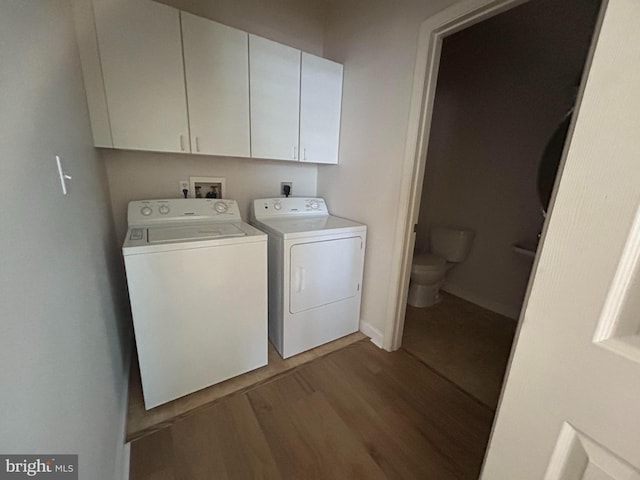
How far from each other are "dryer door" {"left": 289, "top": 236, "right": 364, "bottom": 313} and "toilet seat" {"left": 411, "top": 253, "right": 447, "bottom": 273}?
731 mm

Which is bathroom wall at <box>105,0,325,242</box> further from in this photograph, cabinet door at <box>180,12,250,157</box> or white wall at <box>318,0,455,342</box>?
cabinet door at <box>180,12,250,157</box>

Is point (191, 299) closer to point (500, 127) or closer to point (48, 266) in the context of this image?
point (48, 266)

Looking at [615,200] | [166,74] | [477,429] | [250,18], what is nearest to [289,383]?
[477,429]

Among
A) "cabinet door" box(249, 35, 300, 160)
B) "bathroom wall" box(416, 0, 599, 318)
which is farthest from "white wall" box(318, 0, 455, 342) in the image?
"bathroom wall" box(416, 0, 599, 318)

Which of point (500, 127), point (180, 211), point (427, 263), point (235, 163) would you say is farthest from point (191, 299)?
point (500, 127)

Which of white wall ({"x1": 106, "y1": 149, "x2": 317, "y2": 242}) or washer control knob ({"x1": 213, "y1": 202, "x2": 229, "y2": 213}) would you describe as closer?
white wall ({"x1": 106, "y1": 149, "x2": 317, "y2": 242})

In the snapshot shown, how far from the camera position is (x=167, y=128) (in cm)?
153

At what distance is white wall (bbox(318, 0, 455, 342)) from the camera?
5.22ft

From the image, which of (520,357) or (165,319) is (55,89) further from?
(520,357)

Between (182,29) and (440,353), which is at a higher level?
(182,29)

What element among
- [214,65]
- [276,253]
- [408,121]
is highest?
[214,65]

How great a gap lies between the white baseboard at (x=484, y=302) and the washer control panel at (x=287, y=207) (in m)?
1.73

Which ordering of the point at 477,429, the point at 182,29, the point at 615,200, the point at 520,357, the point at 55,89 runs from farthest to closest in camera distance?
the point at 182,29, the point at 477,429, the point at 55,89, the point at 520,357, the point at 615,200

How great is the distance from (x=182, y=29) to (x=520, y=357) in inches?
81.9
